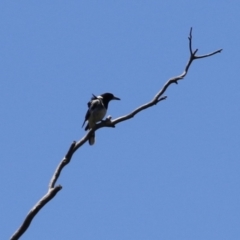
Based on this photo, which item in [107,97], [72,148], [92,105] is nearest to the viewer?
[72,148]

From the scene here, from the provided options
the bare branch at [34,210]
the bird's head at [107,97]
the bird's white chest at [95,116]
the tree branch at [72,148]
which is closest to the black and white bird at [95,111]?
the bird's white chest at [95,116]

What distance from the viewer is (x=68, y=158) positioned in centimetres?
552

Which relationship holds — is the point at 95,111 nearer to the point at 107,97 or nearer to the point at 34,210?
the point at 107,97

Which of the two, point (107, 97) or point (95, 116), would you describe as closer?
point (95, 116)

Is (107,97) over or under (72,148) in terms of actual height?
over

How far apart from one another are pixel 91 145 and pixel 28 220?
23.1ft

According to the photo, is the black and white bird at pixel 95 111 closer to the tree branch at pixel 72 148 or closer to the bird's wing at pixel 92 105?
the bird's wing at pixel 92 105

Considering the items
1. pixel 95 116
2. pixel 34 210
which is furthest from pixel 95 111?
pixel 34 210

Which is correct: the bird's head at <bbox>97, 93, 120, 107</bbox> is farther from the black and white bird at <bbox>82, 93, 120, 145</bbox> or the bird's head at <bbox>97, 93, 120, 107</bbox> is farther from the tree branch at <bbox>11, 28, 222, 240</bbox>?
the tree branch at <bbox>11, 28, 222, 240</bbox>

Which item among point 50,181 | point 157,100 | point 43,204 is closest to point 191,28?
point 157,100

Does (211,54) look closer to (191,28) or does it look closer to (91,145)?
(191,28)

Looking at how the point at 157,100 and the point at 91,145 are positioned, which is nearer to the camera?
the point at 157,100

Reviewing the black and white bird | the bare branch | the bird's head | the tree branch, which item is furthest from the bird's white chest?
the bare branch

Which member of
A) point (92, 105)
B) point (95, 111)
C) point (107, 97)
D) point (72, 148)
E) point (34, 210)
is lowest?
point (34, 210)
